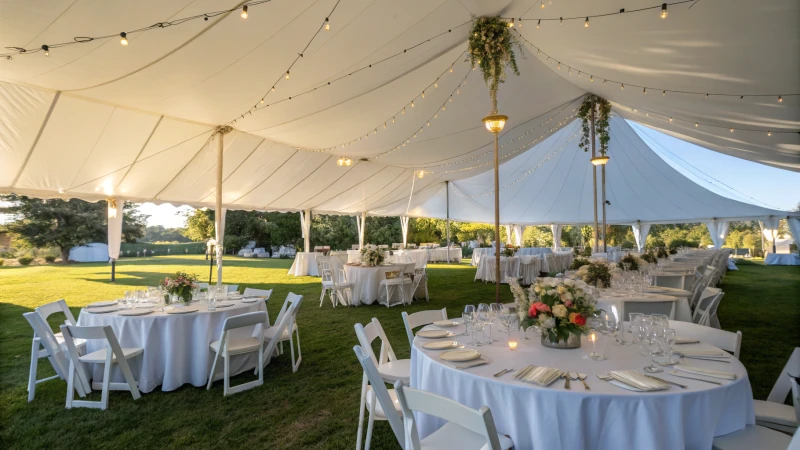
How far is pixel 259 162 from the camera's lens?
9148mm

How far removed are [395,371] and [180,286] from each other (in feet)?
8.55

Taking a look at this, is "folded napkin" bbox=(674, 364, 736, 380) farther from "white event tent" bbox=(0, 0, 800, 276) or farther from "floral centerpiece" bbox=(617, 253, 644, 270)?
"floral centerpiece" bbox=(617, 253, 644, 270)

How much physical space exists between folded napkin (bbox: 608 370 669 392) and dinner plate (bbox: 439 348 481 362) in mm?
635

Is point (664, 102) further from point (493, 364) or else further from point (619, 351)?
point (493, 364)

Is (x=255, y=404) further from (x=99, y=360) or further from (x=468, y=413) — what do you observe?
(x=468, y=413)

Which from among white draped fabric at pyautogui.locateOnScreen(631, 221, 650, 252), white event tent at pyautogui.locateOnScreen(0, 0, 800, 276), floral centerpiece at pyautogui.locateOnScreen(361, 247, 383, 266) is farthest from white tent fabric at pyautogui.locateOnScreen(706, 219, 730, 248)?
floral centerpiece at pyautogui.locateOnScreen(361, 247, 383, 266)

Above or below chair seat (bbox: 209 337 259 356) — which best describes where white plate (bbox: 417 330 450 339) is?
above

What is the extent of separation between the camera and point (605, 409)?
5.26 feet

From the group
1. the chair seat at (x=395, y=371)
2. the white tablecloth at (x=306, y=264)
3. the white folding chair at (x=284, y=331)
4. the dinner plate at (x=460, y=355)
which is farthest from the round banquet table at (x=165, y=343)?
the white tablecloth at (x=306, y=264)

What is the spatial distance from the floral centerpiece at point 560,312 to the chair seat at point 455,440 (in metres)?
0.69

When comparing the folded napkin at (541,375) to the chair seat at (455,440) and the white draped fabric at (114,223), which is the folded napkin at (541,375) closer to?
the chair seat at (455,440)

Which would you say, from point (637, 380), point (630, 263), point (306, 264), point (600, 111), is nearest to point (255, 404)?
point (637, 380)

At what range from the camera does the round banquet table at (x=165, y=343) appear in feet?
11.8

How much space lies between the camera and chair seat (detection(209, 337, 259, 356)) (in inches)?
141
